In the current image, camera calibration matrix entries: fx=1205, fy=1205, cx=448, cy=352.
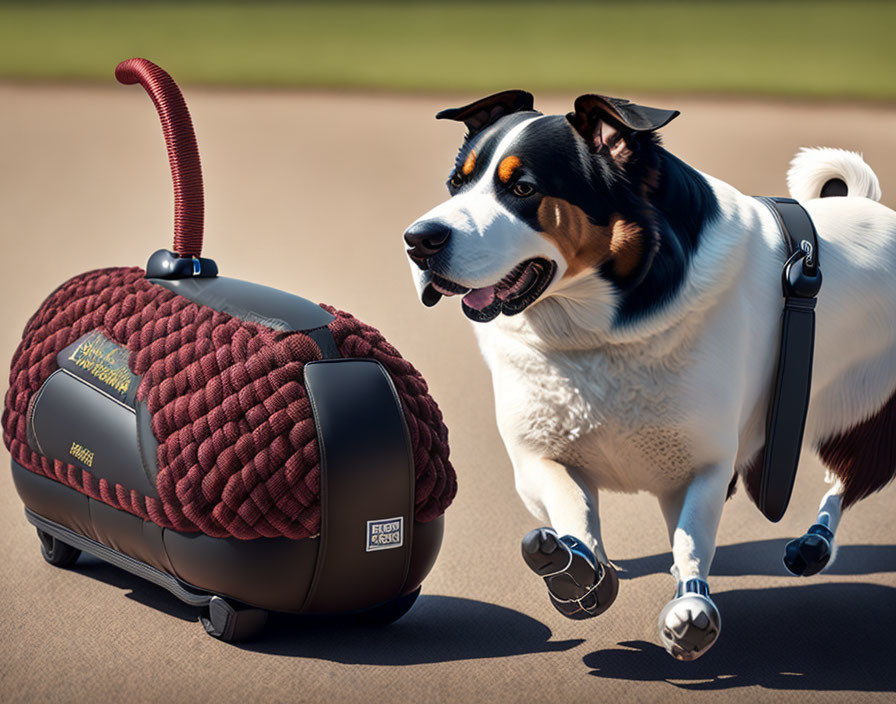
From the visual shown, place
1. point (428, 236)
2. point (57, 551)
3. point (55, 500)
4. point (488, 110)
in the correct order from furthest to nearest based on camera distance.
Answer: point (57, 551) < point (55, 500) < point (488, 110) < point (428, 236)

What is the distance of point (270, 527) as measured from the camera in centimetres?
273

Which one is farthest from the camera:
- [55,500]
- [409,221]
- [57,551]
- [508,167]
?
[409,221]

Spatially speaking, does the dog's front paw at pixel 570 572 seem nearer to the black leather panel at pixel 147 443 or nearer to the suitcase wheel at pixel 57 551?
the black leather panel at pixel 147 443

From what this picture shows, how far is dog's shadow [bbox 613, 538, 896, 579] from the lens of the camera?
365 centimetres

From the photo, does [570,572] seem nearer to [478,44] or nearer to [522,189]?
[522,189]

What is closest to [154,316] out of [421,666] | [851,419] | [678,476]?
[421,666]

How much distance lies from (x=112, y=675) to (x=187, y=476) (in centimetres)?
50

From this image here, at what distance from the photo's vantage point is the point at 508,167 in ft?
8.68

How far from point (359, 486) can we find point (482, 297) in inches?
20.5

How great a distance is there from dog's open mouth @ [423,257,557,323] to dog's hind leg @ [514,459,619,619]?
47 centimetres

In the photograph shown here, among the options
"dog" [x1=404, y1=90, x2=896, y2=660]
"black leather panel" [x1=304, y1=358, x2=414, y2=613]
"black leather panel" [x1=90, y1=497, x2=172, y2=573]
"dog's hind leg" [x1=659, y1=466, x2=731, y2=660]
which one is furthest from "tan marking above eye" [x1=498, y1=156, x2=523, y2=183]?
"black leather panel" [x1=90, y1=497, x2=172, y2=573]

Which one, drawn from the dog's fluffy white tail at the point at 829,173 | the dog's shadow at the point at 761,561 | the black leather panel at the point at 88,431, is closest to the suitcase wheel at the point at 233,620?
the black leather panel at the point at 88,431

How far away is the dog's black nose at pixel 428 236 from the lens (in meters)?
2.54

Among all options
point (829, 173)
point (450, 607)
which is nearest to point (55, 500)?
point (450, 607)
